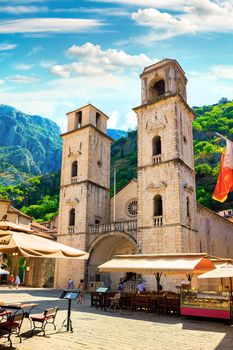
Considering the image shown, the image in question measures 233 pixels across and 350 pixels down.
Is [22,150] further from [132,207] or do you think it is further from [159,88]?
[159,88]

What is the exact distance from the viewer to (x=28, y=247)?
7832 mm

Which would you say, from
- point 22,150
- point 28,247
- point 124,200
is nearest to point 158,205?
point 124,200

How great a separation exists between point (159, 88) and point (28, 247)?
24468mm

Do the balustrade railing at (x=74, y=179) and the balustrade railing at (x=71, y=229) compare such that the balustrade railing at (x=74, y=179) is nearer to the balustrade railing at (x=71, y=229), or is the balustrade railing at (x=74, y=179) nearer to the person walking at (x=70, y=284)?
the balustrade railing at (x=71, y=229)

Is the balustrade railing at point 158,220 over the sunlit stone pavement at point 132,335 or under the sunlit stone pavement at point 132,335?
over

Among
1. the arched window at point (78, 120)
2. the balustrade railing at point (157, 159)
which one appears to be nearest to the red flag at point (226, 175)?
the balustrade railing at point (157, 159)

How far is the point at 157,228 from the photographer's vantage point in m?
23.0

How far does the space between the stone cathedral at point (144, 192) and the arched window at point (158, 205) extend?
0.26 ft

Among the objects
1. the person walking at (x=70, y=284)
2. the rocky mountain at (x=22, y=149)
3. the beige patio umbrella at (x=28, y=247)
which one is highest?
the rocky mountain at (x=22, y=149)

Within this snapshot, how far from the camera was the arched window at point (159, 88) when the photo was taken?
28891 millimetres

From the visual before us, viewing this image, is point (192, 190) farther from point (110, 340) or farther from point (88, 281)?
point (110, 340)

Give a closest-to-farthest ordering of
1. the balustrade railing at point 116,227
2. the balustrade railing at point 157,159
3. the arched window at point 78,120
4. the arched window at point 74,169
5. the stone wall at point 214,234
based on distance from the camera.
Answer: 1. the balustrade railing at point 157,159
2. the balustrade railing at point 116,227
3. the stone wall at point 214,234
4. the arched window at point 74,169
5. the arched window at point 78,120

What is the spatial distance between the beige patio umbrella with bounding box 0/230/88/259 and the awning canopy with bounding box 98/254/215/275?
5.32 metres

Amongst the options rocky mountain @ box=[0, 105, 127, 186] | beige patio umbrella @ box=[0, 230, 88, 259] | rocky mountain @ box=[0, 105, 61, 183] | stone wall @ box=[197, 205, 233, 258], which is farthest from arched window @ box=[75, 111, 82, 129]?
rocky mountain @ box=[0, 105, 61, 183]
